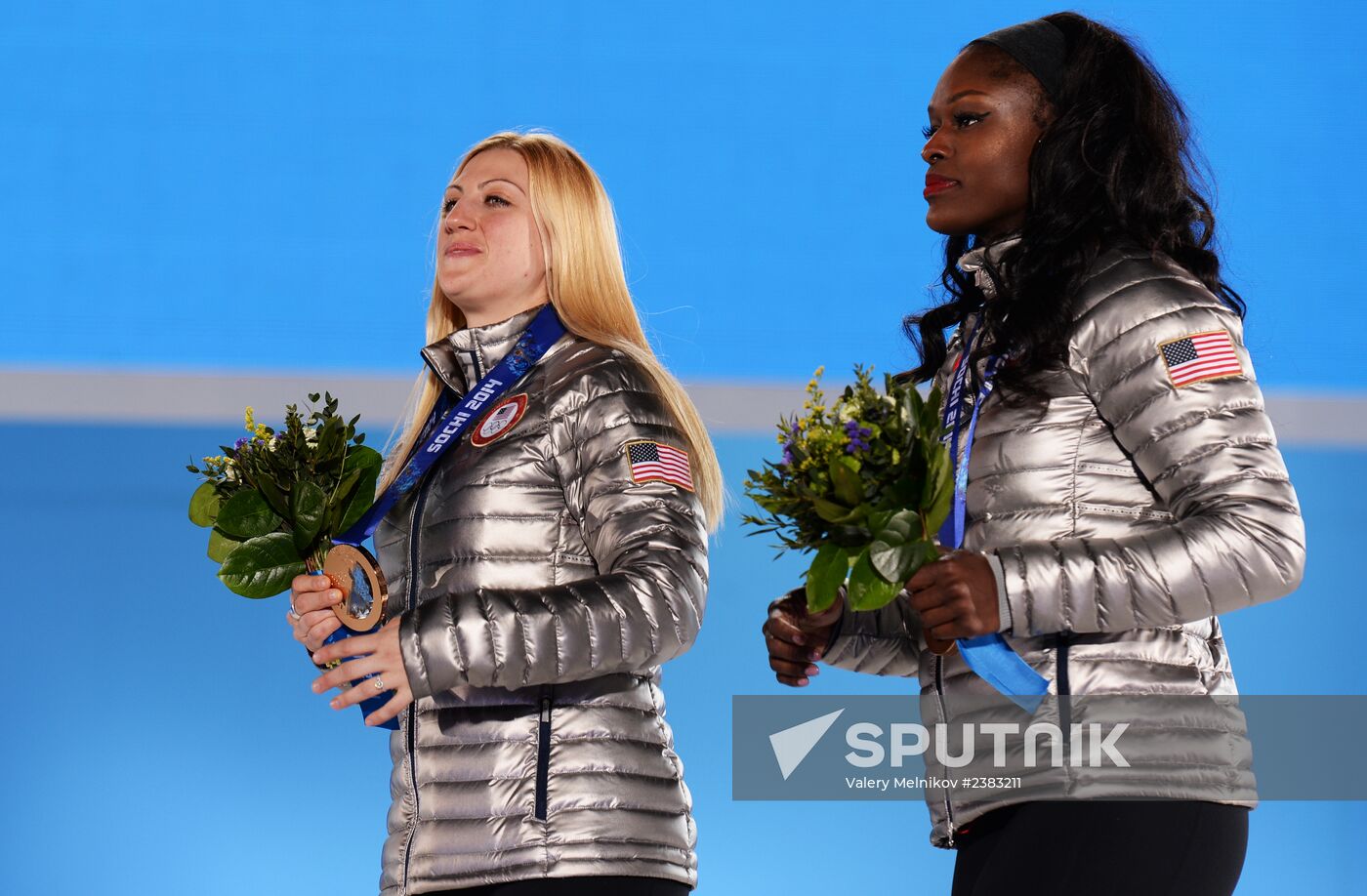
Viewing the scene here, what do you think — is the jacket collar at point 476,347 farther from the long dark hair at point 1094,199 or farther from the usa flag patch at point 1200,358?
the usa flag patch at point 1200,358

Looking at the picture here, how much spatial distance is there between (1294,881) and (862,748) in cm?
235

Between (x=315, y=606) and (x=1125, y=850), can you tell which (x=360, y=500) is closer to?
(x=315, y=606)

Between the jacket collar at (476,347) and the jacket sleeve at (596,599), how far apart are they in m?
0.22

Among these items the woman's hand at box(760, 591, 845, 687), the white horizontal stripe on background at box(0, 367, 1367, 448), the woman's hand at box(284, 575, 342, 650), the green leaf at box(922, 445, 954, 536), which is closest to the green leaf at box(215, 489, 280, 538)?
the woman's hand at box(284, 575, 342, 650)

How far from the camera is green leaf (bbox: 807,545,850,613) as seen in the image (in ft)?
5.29

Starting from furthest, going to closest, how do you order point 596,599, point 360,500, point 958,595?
point 360,500, point 596,599, point 958,595

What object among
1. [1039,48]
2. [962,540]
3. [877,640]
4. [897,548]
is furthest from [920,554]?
[1039,48]

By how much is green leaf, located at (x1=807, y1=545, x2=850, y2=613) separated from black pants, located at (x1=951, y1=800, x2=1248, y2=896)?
309 millimetres

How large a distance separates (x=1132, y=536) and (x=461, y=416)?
885 millimetres

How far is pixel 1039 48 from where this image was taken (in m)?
1.86

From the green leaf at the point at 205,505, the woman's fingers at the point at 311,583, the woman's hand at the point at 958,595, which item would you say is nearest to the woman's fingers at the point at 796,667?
the woman's hand at the point at 958,595

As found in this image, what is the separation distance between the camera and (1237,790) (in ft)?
5.22

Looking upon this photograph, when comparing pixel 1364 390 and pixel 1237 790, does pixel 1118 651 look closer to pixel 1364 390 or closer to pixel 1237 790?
pixel 1237 790

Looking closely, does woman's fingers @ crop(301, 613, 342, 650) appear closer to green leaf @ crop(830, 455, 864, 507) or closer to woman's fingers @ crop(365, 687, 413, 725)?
woman's fingers @ crop(365, 687, 413, 725)
